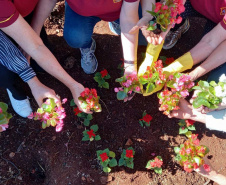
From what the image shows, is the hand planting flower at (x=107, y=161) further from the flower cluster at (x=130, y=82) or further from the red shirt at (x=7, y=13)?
the red shirt at (x=7, y=13)

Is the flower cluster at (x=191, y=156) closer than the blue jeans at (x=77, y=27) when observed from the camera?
Yes

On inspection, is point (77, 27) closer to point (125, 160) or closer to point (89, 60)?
point (89, 60)

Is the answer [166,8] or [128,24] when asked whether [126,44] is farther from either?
[166,8]

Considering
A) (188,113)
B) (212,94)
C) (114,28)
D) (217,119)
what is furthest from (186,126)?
(114,28)

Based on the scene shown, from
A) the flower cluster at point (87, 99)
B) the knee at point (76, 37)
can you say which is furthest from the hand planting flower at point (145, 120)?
the knee at point (76, 37)

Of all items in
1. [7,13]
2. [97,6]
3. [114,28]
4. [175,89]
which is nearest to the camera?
[7,13]

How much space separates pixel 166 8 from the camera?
5.32ft

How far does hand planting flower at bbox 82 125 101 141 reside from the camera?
7.04 ft

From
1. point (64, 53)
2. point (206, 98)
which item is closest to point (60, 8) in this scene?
point (64, 53)

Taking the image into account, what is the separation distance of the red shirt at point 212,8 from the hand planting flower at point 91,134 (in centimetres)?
140

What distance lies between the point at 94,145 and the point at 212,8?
1626 mm

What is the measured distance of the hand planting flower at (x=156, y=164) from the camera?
2.08 meters

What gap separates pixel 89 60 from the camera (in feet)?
7.87

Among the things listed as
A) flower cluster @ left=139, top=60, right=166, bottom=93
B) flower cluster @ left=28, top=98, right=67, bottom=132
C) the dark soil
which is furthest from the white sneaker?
flower cluster @ left=139, top=60, right=166, bottom=93
